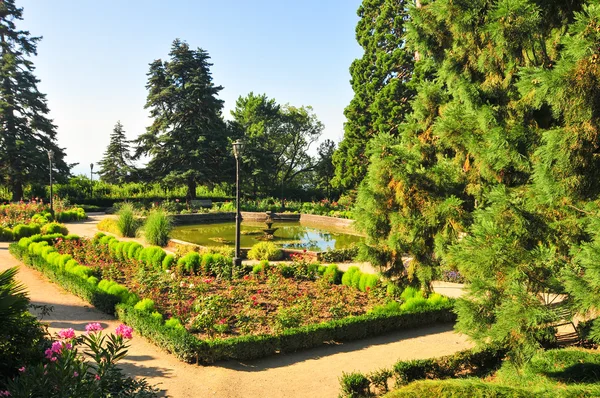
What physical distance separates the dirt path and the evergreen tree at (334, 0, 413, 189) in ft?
64.8

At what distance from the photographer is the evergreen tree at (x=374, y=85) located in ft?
88.7

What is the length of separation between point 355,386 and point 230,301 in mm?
4266

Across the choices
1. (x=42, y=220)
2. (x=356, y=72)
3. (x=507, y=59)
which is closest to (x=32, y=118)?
(x=42, y=220)

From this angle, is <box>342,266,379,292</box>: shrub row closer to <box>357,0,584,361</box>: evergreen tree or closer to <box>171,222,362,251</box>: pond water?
<box>357,0,584,361</box>: evergreen tree

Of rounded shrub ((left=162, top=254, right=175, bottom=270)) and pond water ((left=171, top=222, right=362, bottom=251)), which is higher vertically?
rounded shrub ((left=162, top=254, right=175, bottom=270))

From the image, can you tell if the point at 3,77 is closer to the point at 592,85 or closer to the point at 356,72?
the point at 356,72

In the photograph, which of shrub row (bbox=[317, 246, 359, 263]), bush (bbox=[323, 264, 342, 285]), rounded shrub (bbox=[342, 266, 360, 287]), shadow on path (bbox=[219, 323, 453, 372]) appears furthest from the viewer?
shrub row (bbox=[317, 246, 359, 263])

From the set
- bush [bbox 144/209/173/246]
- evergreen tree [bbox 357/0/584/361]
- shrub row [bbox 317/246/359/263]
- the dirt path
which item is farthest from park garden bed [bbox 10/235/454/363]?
bush [bbox 144/209/173/246]

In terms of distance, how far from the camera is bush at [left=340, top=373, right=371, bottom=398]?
5723 mm

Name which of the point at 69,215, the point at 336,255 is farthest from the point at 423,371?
the point at 69,215

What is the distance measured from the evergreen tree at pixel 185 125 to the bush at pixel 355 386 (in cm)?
2828

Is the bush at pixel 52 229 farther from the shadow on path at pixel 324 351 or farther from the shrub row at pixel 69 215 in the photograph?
the shadow on path at pixel 324 351

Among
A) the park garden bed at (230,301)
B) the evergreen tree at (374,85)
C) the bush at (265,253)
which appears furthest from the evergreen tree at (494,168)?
the evergreen tree at (374,85)

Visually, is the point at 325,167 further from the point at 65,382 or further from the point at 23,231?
the point at 65,382
